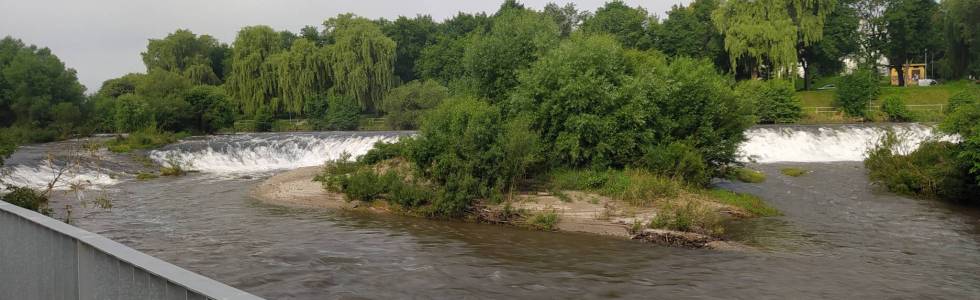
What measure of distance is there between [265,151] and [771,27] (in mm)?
38022

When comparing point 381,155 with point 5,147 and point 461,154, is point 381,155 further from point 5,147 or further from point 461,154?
point 5,147

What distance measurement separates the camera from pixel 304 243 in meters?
15.0

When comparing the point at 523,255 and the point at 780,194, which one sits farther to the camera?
the point at 780,194

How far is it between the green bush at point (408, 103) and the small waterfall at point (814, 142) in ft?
78.9

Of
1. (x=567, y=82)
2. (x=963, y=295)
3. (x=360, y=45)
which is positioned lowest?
(x=963, y=295)

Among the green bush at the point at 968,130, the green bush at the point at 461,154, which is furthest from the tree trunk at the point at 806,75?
the green bush at the point at 461,154

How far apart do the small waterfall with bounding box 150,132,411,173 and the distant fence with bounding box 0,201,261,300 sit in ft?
92.5

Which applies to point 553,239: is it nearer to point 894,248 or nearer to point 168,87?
point 894,248

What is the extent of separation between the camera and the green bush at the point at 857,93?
48.2 metres

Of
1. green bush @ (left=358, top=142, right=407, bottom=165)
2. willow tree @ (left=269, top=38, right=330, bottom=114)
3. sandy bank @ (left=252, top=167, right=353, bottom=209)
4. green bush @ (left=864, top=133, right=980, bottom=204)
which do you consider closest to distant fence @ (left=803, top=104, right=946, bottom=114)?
green bush @ (left=864, top=133, right=980, bottom=204)

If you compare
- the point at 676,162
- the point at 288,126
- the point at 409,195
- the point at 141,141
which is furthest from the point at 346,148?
the point at 288,126

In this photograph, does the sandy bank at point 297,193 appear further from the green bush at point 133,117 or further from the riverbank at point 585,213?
the green bush at point 133,117

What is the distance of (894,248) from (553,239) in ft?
22.6

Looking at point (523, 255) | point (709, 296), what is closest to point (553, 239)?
point (523, 255)
